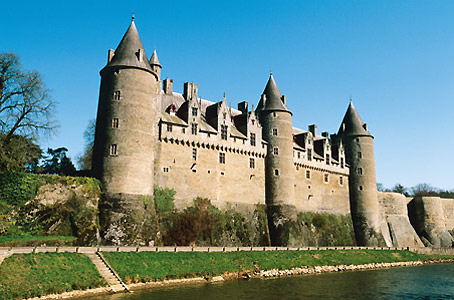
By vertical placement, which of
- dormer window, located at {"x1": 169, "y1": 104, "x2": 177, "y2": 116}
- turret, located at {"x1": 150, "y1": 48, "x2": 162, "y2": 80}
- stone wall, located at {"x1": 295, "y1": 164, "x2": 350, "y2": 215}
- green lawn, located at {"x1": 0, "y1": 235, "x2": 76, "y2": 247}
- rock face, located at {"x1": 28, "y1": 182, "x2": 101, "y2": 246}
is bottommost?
green lawn, located at {"x1": 0, "y1": 235, "x2": 76, "y2": 247}

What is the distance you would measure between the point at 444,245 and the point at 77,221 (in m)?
54.1

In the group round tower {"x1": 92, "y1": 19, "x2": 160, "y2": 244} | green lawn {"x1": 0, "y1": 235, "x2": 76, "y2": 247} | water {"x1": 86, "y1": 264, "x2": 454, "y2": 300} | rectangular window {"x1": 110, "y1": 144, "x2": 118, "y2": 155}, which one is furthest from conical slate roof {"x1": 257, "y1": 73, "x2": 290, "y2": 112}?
green lawn {"x1": 0, "y1": 235, "x2": 76, "y2": 247}

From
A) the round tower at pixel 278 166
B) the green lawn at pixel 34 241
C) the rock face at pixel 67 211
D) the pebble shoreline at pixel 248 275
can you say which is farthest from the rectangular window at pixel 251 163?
the green lawn at pixel 34 241

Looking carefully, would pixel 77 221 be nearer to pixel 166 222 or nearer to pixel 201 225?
pixel 166 222

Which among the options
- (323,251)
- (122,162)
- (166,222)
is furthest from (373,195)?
(122,162)

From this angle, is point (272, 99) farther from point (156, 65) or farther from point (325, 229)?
point (325, 229)

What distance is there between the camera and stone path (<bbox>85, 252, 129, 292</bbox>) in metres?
21.6

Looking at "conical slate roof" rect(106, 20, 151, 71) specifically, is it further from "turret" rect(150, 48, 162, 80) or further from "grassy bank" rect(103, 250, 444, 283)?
"grassy bank" rect(103, 250, 444, 283)

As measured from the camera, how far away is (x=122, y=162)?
32.7 metres

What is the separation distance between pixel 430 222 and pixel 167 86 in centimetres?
4603

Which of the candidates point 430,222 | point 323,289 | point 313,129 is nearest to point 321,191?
point 313,129

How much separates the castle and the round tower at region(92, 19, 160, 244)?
9 cm

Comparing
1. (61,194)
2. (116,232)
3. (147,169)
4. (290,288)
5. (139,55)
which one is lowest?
(290,288)

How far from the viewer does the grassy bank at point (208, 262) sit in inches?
940
